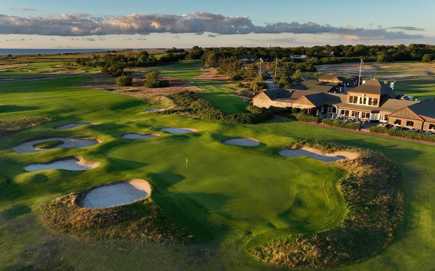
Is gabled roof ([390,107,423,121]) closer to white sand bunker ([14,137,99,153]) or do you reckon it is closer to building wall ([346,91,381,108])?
building wall ([346,91,381,108])

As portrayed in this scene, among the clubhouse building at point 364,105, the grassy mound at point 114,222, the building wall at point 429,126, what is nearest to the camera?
the grassy mound at point 114,222

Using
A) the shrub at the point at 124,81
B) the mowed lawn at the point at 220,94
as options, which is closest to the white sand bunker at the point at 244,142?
the mowed lawn at the point at 220,94

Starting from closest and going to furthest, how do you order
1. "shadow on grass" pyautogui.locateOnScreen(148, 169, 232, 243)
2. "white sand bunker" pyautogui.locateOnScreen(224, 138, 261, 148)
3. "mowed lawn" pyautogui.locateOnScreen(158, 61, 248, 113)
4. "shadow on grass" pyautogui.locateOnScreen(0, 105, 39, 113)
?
"shadow on grass" pyautogui.locateOnScreen(148, 169, 232, 243) < "white sand bunker" pyautogui.locateOnScreen(224, 138, 261, 148) < "shadow on grass" pyautogui.locateOnScreen(0, 105, 39, 113) < "mowed lawn" pyautogui.locateOnScreen(158, 61, 248, 113)

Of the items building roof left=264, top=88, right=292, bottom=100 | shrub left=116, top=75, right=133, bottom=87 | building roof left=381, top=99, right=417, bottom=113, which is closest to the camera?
building roof left=381, top=99, right=417, bottom=113

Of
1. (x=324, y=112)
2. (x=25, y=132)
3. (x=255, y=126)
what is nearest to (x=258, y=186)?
(x=255, y=126)

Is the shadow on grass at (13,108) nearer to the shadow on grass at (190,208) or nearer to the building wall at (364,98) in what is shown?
the shadow on grass at (190,208)

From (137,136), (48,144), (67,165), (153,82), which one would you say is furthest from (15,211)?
(153,82)

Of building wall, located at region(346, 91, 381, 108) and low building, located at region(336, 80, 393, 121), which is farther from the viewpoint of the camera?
building wall, located at region(346, 91, 381, 108)

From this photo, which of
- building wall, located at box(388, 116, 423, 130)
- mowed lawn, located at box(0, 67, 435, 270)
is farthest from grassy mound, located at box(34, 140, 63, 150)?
building wall, located at box(388, 116, 423, 130)
